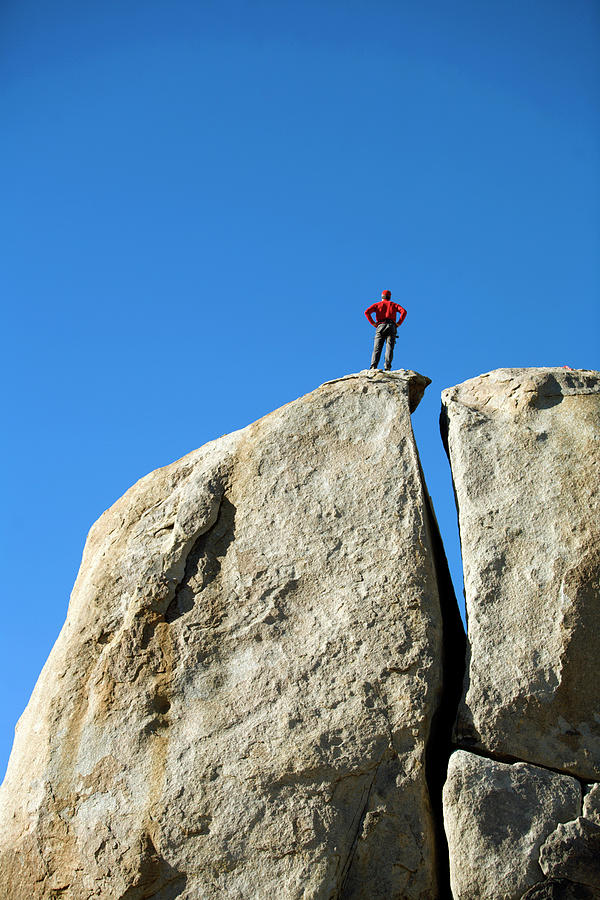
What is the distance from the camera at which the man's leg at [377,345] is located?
10.2 meters

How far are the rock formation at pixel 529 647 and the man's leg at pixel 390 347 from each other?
2.14 meters

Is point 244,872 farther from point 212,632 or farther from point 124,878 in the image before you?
point 212,632

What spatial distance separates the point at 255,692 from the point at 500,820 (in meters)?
2.04

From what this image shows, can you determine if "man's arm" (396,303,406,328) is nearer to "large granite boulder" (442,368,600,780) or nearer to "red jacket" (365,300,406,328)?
"red jacket" (365,300,406,328)

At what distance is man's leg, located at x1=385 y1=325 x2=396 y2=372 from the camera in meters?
10.1

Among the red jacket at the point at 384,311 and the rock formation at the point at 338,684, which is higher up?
the red jacket at the point at 384,311

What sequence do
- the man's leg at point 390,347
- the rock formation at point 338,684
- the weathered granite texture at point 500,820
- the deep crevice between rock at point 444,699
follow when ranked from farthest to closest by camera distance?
the man's leg at point 390,347
the deep crevice between rock at point 444,699
the rock formation at point 338,684
the weathered granite texture at point 500,820

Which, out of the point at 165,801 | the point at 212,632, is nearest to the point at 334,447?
the point at 212,632

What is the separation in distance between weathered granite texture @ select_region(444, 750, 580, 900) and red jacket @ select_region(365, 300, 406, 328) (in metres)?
5.59

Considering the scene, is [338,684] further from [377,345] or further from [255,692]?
[377,345]

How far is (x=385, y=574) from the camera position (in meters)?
7.17

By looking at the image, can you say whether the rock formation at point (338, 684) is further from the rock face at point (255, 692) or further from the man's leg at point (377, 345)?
the man's leg at point (377, 345)

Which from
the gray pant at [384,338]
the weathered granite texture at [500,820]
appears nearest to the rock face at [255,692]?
the weathered granite texture at [500,820]

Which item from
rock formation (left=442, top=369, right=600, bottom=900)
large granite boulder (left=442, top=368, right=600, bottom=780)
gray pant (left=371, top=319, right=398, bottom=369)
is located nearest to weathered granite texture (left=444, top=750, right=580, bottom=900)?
rock formation (left=442, top=369, right=600, bottom=900)
